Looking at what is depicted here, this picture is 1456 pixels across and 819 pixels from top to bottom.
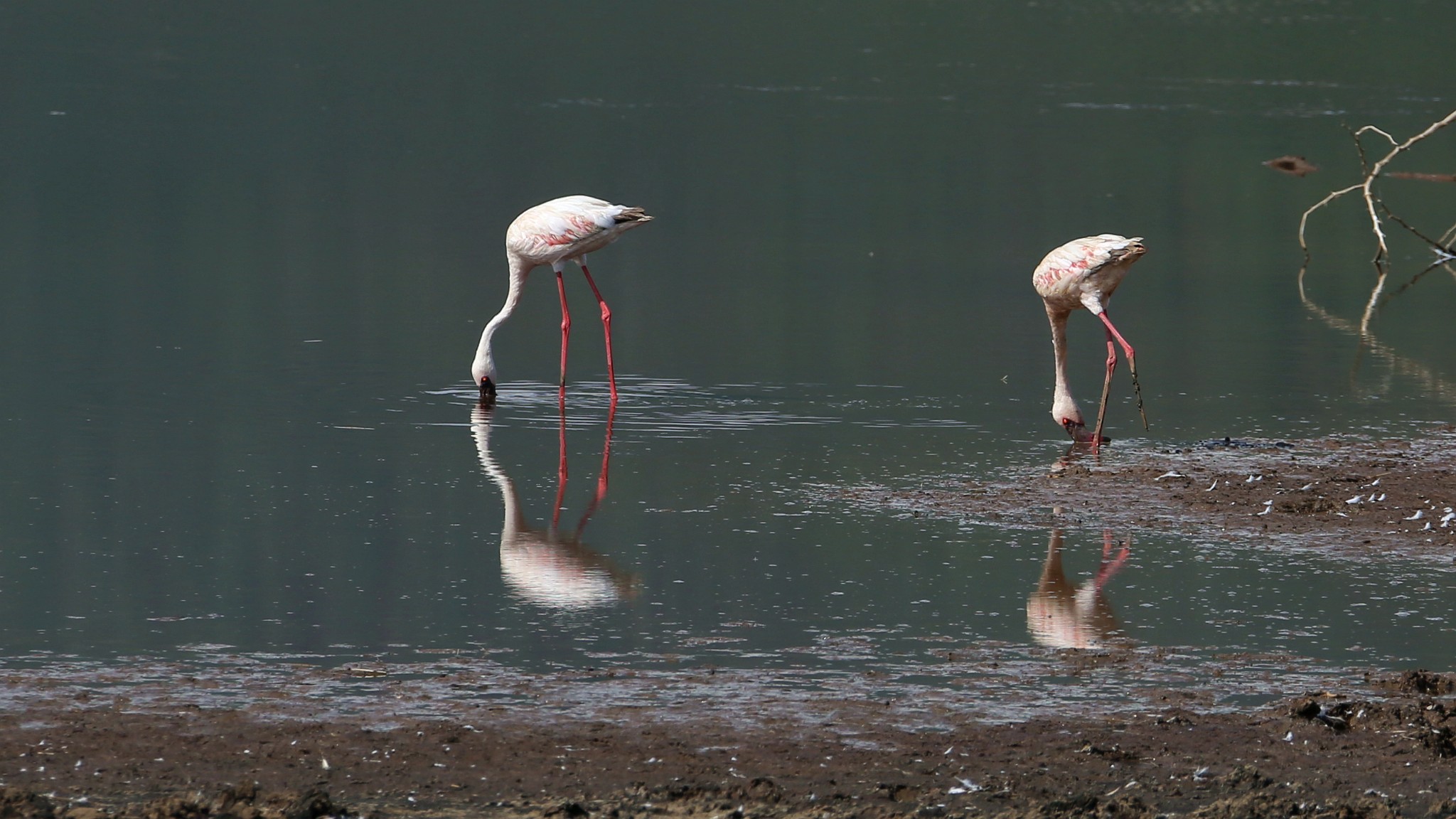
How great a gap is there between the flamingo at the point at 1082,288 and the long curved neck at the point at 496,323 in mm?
4097

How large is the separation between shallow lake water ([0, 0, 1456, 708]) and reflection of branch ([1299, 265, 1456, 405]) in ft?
0.39

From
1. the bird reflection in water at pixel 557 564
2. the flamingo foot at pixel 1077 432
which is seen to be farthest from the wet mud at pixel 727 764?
the flamingo foot at pixel 1077 432

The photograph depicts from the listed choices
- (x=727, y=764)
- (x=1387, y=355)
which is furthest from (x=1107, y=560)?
(x=1387, y=355)

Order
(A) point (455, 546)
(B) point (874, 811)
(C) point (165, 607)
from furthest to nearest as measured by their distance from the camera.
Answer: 1. (A) point (455, 546)
2. (C) point (165, 607)
3. (B) point (874, 811)

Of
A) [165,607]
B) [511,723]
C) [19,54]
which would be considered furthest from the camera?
[19,54]

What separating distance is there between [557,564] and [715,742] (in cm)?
316

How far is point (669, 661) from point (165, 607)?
2336mm

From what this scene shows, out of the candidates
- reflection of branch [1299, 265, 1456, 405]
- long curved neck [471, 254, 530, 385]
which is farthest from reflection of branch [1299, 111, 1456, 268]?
long curved neck [471, 254, 530, 385]

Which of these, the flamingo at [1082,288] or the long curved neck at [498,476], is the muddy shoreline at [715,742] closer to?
the long curved neck at [498,476]

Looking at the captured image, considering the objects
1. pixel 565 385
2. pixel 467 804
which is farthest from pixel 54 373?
pixel 467 804

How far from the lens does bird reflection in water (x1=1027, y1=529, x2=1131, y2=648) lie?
849 cm

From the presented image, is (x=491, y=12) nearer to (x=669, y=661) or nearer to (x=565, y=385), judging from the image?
(x=565, y=385)

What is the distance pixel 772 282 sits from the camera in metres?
22.2

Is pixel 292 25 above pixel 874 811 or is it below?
above
